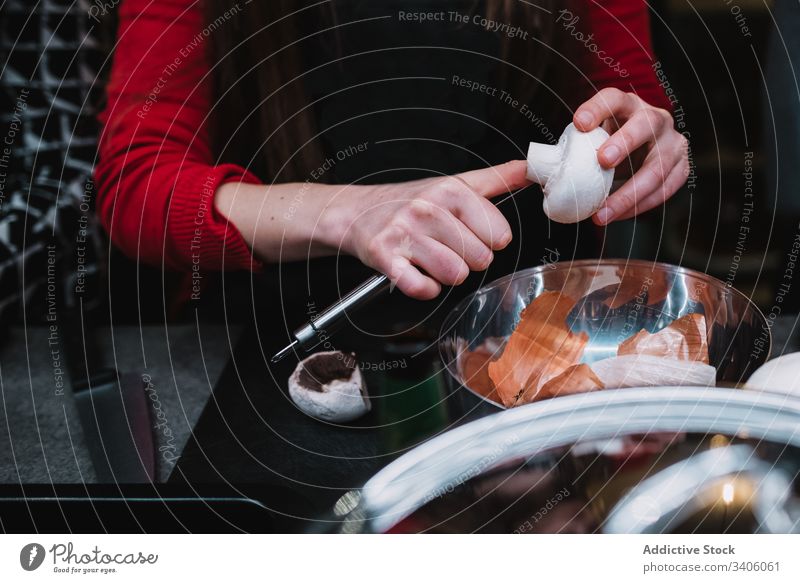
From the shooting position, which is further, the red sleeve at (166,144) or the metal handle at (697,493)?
the red sleeve at (166,144)

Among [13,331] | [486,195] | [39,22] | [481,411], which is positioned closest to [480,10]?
[486,195]

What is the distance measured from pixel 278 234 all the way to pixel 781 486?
281mm

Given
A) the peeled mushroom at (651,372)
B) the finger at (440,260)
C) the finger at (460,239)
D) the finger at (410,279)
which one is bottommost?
the peeled mushroom at (651,372)

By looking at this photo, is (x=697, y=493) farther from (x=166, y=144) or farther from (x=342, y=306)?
(x=166, y=144)

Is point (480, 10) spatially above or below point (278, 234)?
above

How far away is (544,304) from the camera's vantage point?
326 mm

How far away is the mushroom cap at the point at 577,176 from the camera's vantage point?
0.27 meters

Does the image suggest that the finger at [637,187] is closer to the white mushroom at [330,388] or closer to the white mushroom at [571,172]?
the white mushroom at [571,172]

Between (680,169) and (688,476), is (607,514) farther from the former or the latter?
(680,169)

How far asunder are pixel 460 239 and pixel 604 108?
87 millimetres

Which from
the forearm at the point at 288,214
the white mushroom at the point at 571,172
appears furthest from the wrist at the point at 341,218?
the white mushroom at the point at 571,172

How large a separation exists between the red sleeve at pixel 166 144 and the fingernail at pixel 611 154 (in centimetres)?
20

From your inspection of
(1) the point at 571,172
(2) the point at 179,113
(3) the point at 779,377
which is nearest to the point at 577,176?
(1) the point at 571,172
